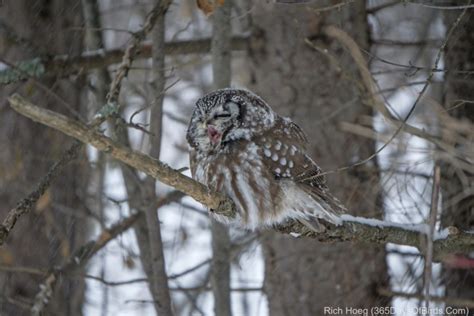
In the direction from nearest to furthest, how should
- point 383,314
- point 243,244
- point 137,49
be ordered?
1. point 137,49
2. point 383,314
3. point 243,244

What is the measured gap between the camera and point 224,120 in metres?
4.35

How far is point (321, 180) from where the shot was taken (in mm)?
4488

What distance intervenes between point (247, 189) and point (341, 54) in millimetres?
1937

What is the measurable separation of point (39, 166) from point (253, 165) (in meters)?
2.73

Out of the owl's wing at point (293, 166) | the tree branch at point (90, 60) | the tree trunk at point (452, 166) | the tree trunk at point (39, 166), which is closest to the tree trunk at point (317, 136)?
the tree branch at point (90, 60)

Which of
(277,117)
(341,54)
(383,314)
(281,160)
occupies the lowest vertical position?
(383,314)

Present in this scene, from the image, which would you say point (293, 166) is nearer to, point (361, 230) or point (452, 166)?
point (361, 230)

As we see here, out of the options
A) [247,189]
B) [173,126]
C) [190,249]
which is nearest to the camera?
[247,189]

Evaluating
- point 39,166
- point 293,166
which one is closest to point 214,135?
point 293,166

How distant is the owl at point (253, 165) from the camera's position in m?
4.19

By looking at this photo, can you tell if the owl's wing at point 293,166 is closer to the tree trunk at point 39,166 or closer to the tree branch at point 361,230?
the tree branch at point 361,230

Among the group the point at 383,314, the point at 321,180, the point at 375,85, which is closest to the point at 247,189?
the point at 321,180

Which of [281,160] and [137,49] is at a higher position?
[137,49]

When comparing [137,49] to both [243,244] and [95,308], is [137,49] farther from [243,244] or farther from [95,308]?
[95,308]
